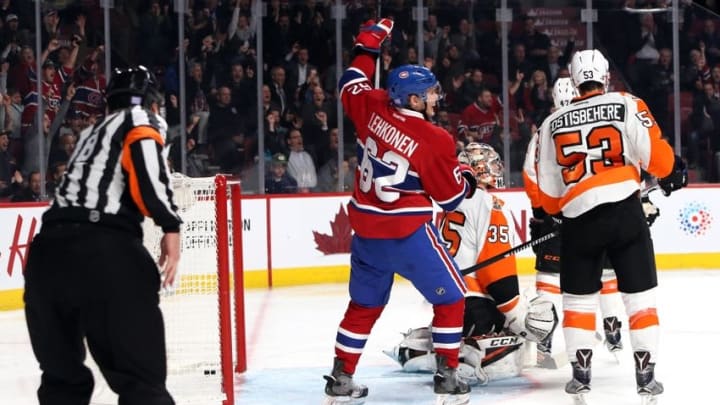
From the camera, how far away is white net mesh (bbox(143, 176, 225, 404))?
4809 mm

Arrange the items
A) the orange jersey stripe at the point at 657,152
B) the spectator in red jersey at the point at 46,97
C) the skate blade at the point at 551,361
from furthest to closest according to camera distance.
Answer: the spectator in red jersey at the point at 46,97
the skate blade at the point at 551,361
the orange jersey stripe at the point at 657,152

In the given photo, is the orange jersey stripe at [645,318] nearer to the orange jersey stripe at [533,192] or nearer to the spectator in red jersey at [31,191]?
the orange jersey stripe at [533,192]

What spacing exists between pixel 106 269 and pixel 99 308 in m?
0.10

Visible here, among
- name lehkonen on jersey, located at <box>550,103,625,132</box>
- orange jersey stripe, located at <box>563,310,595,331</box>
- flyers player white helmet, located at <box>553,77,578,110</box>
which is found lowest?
orange jersey stripe, located at <box>563,310,595,331</box>

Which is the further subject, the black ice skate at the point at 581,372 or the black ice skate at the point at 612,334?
the black ice skate at the point at 612,334

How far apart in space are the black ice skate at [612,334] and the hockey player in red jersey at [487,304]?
485 mm

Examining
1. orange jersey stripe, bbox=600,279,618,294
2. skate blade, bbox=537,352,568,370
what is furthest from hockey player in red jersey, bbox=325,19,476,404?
orange jersey stripe, bbox=600,279,618,294

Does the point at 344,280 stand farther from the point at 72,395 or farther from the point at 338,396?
the point at 72,395

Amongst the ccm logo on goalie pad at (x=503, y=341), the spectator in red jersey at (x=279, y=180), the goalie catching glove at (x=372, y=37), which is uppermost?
the goalie catching glove at (x=372, y=37)

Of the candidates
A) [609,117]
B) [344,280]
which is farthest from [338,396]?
[344,280]

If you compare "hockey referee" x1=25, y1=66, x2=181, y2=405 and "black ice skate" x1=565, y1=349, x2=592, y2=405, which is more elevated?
"hockey referee" x1=25, y1=66, x2=181, y2=405

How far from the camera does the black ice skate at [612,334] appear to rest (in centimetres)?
544

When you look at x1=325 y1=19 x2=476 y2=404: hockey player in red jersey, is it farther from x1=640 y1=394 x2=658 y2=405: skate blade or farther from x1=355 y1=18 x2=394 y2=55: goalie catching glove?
x1=640 y1=394 x2=658 y2=405: skate blade

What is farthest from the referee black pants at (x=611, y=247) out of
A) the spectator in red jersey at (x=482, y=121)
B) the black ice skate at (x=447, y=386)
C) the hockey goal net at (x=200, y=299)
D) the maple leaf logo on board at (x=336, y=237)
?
the spectator in red jersey at (x=482, y=121)
